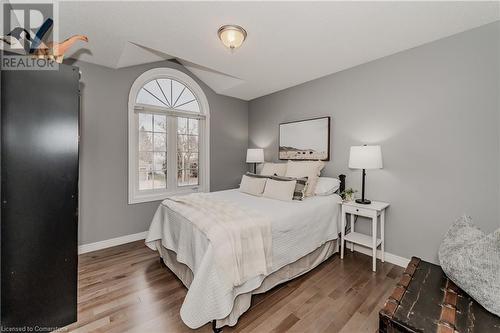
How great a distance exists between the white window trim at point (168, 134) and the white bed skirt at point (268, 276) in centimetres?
106

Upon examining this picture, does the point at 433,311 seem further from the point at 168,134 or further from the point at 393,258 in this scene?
the point at 168,134

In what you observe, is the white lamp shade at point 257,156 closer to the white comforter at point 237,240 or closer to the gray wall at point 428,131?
the gray wall at point 428,131

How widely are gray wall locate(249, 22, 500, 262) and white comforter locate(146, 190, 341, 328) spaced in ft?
2.50

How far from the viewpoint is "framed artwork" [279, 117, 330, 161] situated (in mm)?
3217

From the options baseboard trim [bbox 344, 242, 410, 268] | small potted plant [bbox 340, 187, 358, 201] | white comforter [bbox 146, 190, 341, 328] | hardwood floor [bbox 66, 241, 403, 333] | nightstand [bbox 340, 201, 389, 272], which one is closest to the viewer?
white comforter [bbox 146, 190, 341, 328]

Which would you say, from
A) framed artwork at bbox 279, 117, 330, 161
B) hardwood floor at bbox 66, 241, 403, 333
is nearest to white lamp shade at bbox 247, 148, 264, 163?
framed artwork at bbox 279, 117, 330, 161

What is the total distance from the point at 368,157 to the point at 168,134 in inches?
116

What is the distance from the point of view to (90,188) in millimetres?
2863

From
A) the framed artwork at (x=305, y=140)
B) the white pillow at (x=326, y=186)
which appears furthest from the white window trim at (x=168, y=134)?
the white pillow at (x=326, y=186)

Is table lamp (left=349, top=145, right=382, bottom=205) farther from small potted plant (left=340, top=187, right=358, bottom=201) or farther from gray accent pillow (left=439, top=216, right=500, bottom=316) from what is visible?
gray accent pillow (left=439, top=216, right=500, bottom=316)

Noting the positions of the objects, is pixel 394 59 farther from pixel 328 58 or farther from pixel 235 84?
pixel 235 84

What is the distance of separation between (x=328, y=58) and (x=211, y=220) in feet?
7.76

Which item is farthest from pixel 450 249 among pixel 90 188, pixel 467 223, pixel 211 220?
pixel 90 188

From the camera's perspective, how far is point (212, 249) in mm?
1559
